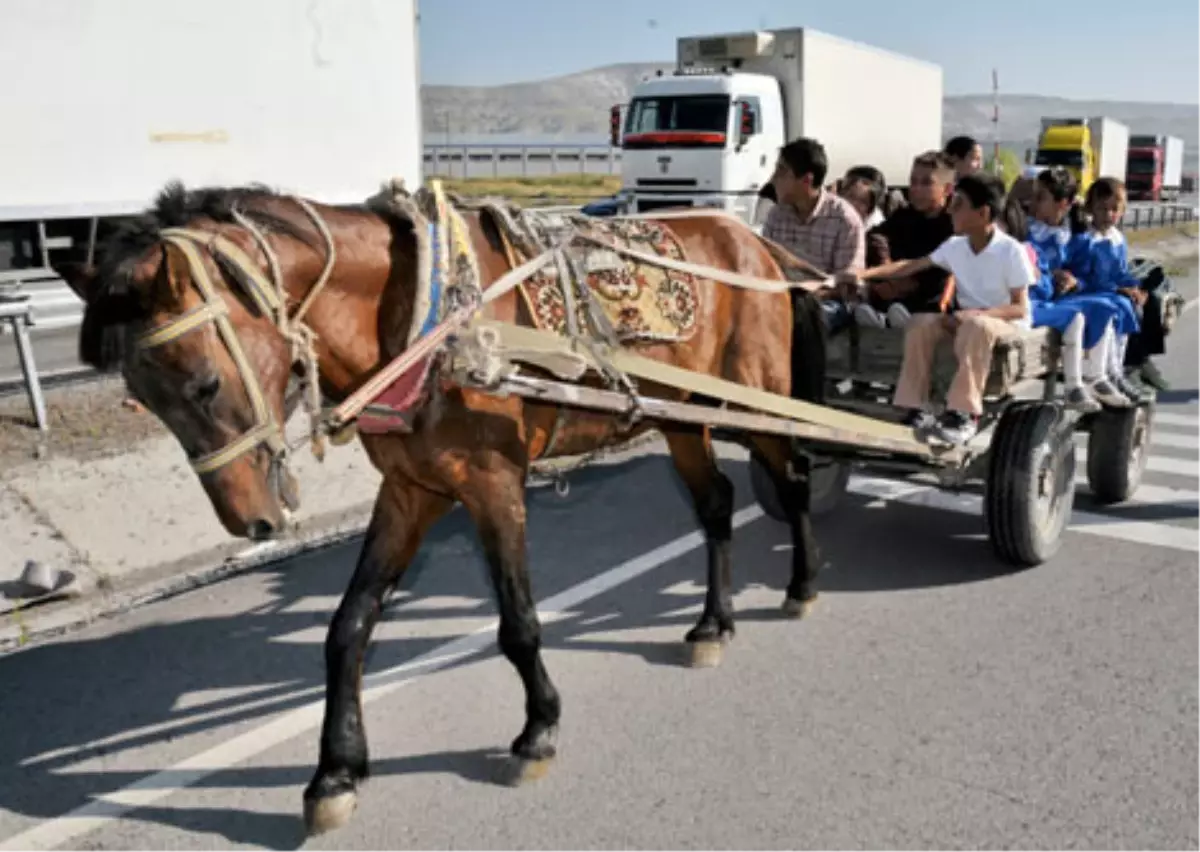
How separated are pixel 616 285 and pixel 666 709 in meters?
1.59

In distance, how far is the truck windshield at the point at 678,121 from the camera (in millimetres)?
20141

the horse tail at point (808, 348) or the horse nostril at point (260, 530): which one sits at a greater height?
the horse tail at point (808, 348)

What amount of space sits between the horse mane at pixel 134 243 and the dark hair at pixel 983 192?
3.30 m

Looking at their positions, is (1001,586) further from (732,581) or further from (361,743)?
(361,743)

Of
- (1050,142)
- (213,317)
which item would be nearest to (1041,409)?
(213,317)

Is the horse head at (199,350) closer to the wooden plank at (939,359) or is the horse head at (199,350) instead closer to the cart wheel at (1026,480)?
the wooden plank at (939,359)

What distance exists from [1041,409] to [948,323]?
77 cm

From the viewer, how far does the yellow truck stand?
3450 cm

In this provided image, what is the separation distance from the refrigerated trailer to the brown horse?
5142mm

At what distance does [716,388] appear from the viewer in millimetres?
4254

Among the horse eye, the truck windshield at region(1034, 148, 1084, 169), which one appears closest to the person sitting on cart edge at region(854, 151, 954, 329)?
the horse eye

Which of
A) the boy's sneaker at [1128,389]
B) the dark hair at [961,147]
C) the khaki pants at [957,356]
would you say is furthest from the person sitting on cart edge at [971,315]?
the dark hair at [961,147]

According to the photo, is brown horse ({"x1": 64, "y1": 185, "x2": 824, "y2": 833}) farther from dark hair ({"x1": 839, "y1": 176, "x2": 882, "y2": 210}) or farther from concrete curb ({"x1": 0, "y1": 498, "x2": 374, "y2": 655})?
dark hair ({"x1": 839, "y1": 176, "x2": 882, "y2": 210})

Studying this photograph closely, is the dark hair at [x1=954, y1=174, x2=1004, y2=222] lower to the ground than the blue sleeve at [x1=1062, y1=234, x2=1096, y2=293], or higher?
higher
